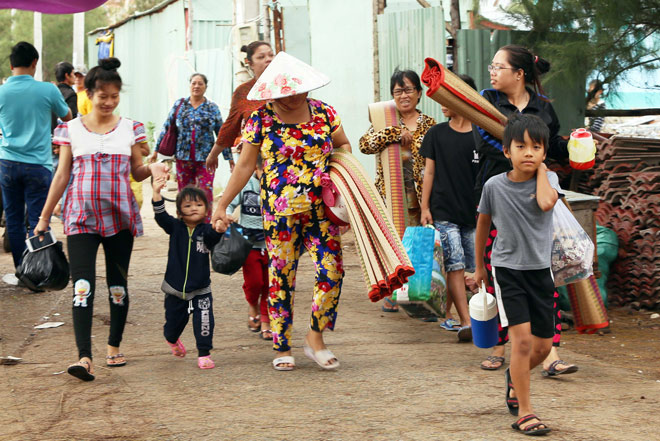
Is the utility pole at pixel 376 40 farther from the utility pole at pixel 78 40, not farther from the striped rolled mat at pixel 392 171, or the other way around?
the utility pole at pixel 78 40

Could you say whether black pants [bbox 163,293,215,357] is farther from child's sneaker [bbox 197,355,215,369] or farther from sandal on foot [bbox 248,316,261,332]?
sandal on foot [bbox 248,316,261,332]

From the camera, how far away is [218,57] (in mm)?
17766

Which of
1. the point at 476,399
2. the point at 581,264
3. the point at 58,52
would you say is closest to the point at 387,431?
the point at 476,399

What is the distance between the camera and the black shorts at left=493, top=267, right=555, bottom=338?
4395mm

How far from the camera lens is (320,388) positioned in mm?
5168

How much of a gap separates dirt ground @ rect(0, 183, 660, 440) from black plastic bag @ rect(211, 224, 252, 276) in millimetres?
648

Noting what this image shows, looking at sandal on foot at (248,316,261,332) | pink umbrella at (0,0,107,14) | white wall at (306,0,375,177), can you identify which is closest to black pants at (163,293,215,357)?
sandal on foot at (248,316,261,332)

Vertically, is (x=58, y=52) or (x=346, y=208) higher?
(x=58, y=52)

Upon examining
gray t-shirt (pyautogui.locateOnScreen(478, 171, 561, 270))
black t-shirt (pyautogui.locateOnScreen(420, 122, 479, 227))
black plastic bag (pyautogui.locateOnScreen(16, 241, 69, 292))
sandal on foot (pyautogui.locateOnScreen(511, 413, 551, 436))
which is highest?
black t-shirt (pyautogui.locateOnScreen(420, 122, 479, 227))

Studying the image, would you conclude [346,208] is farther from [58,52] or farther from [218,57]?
[58,52]

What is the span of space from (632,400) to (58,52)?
47127 millimetres

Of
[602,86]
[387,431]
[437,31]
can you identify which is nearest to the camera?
[387,431]

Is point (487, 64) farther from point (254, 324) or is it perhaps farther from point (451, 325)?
point (254, 324)

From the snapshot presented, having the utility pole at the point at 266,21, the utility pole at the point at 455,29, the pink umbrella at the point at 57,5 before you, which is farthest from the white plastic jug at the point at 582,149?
the utility pole at the point at 266,21
